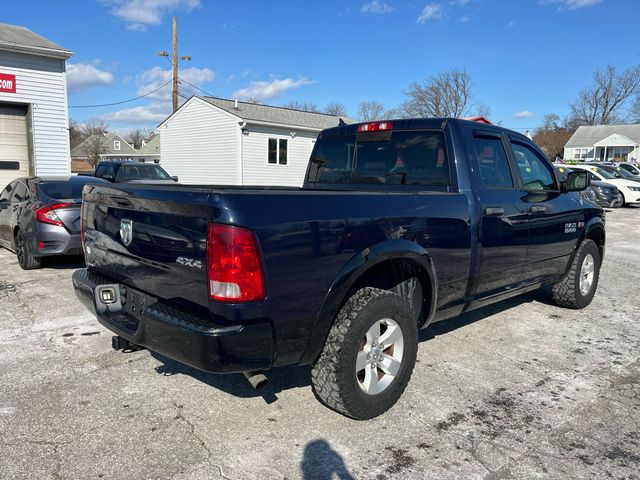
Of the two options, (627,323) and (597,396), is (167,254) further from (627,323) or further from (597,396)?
(627,323)

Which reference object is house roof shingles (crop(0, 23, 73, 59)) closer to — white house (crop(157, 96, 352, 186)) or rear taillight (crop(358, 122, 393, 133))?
white house (crop(157, 96, 352, 186))

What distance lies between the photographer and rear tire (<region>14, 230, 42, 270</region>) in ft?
22.8

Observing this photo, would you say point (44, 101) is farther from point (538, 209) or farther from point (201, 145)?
point (538, 209)

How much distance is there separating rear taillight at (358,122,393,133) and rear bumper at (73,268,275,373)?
7.88 ft

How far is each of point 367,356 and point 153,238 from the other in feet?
4.76

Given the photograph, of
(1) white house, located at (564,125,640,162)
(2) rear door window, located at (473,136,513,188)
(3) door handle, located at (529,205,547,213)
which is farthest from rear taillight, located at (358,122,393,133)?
(1) white house, located at (564,125,640,162)

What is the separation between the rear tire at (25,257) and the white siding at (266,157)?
1573 cm

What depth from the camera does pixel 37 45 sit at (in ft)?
43.2

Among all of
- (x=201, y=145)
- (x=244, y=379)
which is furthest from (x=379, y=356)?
(x=201, y=145)

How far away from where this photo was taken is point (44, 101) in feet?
44.5

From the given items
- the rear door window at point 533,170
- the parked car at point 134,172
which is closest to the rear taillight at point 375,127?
the rear door window at point 533,170

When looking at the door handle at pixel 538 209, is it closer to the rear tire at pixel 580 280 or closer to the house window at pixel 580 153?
the rear tire at pixel 580 280

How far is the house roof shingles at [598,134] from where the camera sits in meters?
62.2

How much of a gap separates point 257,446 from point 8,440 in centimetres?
141
